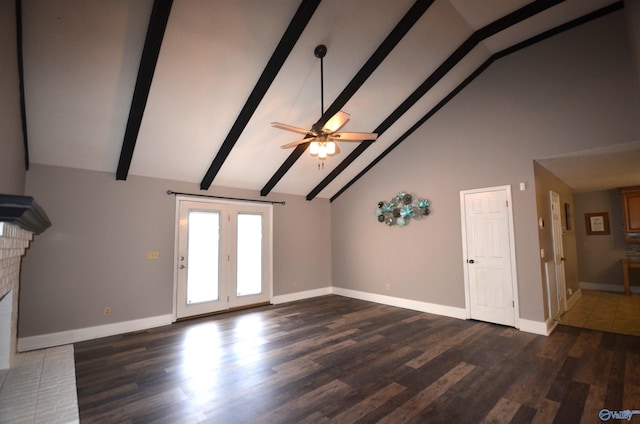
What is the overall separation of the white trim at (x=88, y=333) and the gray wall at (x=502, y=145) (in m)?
4.18

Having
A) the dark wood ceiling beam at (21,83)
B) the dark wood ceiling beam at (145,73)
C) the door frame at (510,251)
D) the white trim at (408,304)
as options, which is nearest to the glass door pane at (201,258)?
the dark wood ceiling beam at (145,73)

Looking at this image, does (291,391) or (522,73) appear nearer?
(291,391)

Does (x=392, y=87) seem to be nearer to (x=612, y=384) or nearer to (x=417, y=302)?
(x=417, y=302)

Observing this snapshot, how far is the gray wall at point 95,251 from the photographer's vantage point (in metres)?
3.92

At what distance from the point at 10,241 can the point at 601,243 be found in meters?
10.5

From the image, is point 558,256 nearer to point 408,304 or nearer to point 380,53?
point 408,304

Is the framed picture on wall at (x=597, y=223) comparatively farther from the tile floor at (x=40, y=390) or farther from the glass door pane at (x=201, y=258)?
the tile floor at (x=40, y=390)

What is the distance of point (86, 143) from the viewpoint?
12.9 feet

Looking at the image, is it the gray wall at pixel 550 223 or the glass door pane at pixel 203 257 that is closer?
the gray wall at pixel 550 223

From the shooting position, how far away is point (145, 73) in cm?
312

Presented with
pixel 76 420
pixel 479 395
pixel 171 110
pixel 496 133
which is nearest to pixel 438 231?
pixel 496 133

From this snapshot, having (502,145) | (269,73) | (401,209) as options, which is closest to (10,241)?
(269,73)

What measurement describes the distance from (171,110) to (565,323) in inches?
264

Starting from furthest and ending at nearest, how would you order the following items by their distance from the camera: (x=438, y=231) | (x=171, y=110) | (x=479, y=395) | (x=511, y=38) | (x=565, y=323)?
(x=438, y=231), (x=565, y=323), (x=511, y=38), (x=171, y=110), (x=479, y=395)
